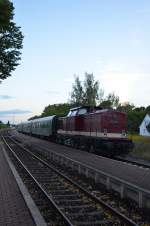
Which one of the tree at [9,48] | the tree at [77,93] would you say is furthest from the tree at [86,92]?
the tree at [9,48]

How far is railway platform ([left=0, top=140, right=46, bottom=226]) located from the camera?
970 cm

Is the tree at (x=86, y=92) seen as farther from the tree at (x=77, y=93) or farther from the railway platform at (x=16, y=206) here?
the railway platform at (x=16, y=206)

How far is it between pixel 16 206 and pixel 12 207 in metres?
0.18

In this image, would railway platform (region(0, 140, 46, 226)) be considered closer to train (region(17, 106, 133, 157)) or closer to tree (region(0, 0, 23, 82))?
train (region(17, 106, 133, 157))

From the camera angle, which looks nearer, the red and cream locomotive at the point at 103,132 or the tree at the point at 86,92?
the red and cream locomotive at the point at 103,132

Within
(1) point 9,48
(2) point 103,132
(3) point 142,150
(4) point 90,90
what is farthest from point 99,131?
(4) point 90,90

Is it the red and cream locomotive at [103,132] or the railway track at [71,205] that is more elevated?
the red and cream locomotive at [103,132]

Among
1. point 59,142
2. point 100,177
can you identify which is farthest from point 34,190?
point 59,142

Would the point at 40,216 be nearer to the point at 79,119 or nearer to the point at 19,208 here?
the point at 19,208

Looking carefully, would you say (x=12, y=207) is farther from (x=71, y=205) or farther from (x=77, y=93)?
(x=77, y=93)

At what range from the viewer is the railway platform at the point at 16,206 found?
31.8 ft

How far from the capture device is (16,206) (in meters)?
11.4

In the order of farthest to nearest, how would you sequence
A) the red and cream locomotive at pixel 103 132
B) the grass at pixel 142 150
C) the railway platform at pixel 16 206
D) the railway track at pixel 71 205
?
1. the grass at pixel 142 150
2. the red and cream locomotive at pixel 103 132
3. the railway track at pixel 71 205
4. the railway platform at pixel 16 206

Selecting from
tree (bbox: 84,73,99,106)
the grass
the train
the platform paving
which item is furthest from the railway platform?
tree (bbox: 84,73,99,106)
